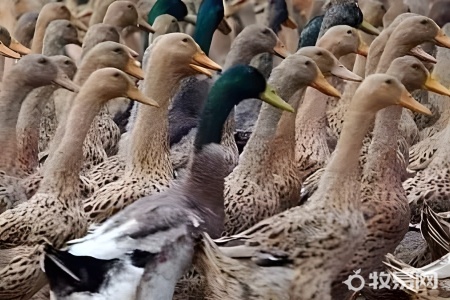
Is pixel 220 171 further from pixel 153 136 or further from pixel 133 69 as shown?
pixel 133 69

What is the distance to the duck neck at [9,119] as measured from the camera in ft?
26.3

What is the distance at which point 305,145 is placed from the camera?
8.58 meters

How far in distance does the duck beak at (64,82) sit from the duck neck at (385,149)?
1621mm

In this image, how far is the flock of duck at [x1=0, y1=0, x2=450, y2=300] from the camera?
646 cm

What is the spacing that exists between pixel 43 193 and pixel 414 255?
198 centimetres

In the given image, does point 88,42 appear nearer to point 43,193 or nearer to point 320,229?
point 43,193

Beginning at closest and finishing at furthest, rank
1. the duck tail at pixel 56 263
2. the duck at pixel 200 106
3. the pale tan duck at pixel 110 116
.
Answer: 1. the duck tail at pixel 56 263
2. the duck at pixel 200 106
3. the pale tan duck at pixel 110 116

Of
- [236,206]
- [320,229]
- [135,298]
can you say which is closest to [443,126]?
[236,206]

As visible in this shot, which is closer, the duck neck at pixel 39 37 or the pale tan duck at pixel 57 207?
the pale tan duck at pixel 57 207

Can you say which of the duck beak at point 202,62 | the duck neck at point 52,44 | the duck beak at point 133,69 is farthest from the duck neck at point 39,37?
the duck beak at point 202,62

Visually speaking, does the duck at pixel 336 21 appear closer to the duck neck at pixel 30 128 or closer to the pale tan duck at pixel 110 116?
the pale tan duck at pixel 110 116

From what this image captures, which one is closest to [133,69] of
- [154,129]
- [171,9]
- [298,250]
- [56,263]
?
[154,129]

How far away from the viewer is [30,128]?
845 cm

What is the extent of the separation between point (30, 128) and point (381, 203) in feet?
7.02
